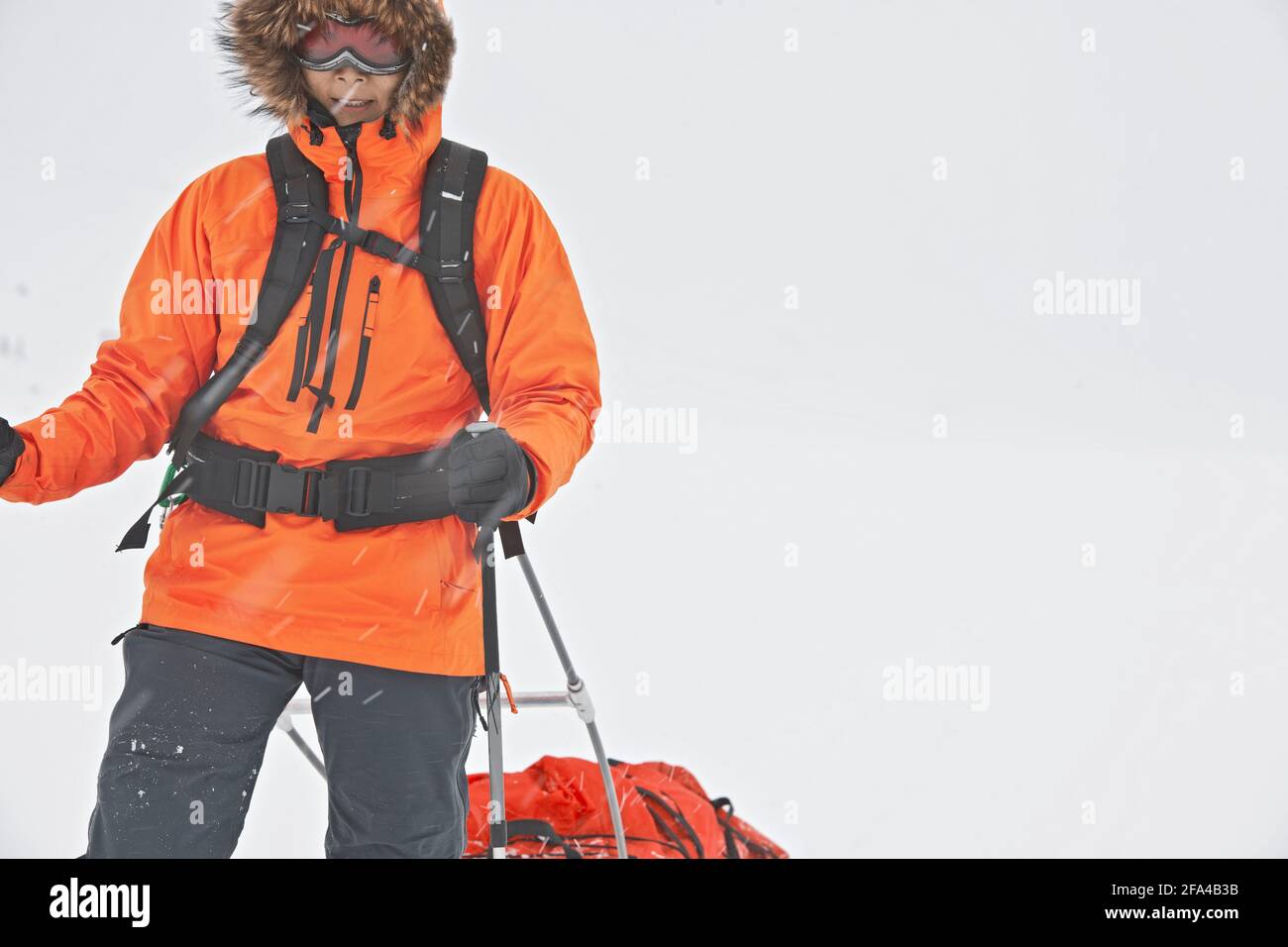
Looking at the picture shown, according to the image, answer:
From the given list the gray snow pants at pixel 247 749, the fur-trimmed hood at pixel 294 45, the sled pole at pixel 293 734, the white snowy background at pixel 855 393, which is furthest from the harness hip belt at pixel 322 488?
the white snowy background at pixel 855 393

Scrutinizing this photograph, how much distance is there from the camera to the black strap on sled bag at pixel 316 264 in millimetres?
1723

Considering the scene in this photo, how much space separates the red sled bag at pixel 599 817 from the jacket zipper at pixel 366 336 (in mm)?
1346

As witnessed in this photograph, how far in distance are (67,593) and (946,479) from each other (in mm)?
→ 3775

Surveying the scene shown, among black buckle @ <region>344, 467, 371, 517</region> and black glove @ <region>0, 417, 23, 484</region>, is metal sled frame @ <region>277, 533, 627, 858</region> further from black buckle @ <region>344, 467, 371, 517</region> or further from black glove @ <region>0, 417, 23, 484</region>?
black glove @ <region>0, 417, 23, 484</region>

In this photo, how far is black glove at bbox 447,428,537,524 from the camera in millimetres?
1508

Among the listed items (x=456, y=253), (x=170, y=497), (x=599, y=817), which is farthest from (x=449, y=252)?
(x=599, y=817)

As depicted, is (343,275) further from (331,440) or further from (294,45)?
(294,45)

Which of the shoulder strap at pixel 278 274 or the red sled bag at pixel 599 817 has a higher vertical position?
the shoulder strap at pixel 278 274

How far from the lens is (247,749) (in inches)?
64.7

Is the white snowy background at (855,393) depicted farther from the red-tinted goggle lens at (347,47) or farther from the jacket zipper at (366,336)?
the red-tinted goggle lens at (347,47)

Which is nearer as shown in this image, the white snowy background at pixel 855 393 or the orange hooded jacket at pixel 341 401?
the orange hooded jacket at pixel 341 401

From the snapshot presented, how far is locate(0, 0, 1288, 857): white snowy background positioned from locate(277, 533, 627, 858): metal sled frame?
1.33 m

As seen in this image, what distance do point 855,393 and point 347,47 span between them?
3.62 meters

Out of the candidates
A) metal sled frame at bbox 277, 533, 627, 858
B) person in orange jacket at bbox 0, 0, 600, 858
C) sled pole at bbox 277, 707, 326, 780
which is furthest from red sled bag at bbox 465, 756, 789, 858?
person in orange jacket at bbox 0, 0, 600, 858
